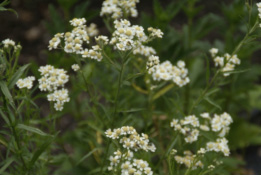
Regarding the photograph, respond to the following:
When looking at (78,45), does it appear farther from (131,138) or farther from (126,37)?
(131,138)

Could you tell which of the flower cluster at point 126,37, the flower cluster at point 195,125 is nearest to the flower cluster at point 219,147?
the flower cluster at point 195,125

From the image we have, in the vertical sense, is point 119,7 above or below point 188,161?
above

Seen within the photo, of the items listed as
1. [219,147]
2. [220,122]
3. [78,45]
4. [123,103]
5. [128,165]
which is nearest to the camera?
[128,165]

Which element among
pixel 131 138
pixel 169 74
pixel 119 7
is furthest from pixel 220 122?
pixel 119 7

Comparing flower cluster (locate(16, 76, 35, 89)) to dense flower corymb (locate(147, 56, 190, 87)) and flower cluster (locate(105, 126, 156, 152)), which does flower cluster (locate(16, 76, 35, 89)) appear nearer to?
flower cluster (locate(105, 126, 156, 152))

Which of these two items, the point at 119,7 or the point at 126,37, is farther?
the point at 119,7

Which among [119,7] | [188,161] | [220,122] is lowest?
[188,161]

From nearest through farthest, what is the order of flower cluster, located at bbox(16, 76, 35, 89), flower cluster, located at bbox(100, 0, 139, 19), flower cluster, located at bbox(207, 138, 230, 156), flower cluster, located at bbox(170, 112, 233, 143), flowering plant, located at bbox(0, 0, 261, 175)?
flowering plant, located at bbox(0, 0, 261, 175) < flower cluster, located at bbox(16, 76, 35, 89) < flower cluster, located at bbox(207, 138, 230, 156) < flower cluster, located at bbox(170, 112, 233, 143) < flower cluster, located at bbox(100, 0, 139, 19)

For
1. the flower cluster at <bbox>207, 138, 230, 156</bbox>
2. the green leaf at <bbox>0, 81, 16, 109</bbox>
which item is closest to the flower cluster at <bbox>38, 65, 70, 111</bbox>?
the green leaf at <bbox>0, 81, 16, 109</bbox>

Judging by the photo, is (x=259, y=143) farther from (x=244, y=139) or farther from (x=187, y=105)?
(x=187, y=105)

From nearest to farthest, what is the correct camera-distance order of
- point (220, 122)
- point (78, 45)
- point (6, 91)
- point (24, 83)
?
point (6, 91), point (78, 45), point (24, 83), point (220, 122)

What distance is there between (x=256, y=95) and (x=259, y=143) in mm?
619

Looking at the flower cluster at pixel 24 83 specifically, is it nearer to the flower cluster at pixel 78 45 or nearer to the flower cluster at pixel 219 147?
the flower cluster at pixel 78 45

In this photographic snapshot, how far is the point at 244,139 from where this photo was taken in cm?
384
